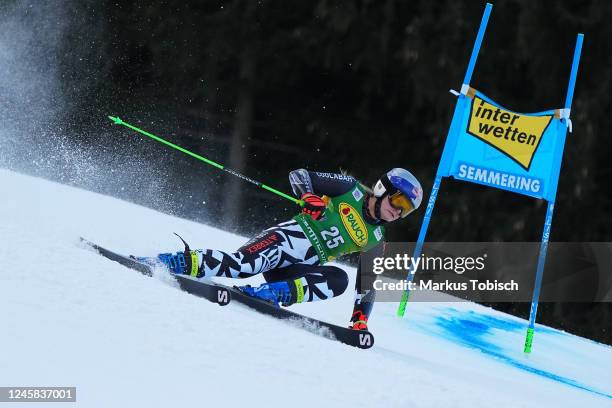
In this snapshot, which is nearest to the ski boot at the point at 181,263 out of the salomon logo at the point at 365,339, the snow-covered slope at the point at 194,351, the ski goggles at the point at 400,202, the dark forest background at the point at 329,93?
the snow-covered slope at the point at 194,351

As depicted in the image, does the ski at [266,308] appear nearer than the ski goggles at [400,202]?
Yes

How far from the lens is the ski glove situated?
546cm

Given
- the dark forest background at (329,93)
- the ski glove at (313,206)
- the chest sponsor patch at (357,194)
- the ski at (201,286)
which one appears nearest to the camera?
the ski at (201,286)

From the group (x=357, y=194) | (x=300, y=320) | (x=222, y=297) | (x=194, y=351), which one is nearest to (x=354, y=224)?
(x=357, y=194)

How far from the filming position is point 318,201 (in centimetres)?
550

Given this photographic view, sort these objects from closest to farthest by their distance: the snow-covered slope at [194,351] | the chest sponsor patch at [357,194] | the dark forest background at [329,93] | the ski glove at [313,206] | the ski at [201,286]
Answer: the snow-covered slope at [194,351] → the ski at [201,286] → the ski glove at [313,206] → the chest sponsor patch at [357,194] → the dark forest background at [329,93]

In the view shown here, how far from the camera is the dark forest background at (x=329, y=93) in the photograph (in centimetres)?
1439

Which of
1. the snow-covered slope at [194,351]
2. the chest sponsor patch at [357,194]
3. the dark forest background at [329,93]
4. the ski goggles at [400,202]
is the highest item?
the dark forest background at [329,93]

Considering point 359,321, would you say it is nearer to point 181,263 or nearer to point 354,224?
point 354,224

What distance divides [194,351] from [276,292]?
1423mm

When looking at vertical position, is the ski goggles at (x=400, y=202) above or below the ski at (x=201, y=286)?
above

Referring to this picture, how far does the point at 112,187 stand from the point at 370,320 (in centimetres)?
867

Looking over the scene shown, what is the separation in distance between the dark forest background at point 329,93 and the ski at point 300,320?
29.5 feet

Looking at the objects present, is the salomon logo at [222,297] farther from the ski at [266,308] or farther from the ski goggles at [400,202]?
the ski goggles at [400,202]
